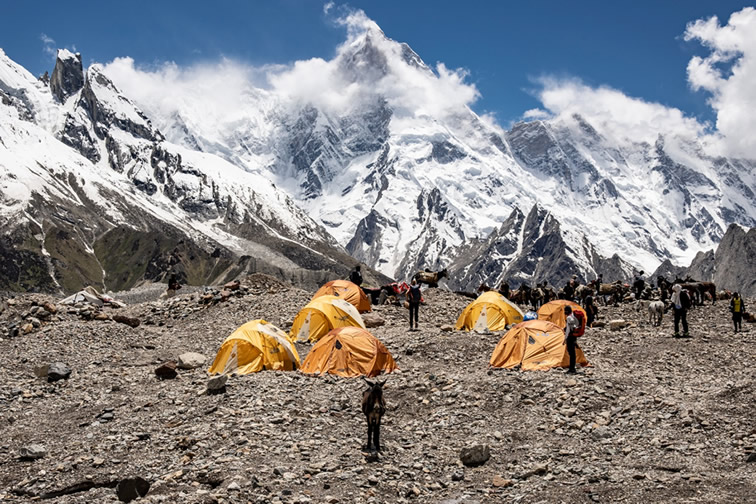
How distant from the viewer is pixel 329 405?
24.3 metres

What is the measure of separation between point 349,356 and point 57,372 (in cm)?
1242

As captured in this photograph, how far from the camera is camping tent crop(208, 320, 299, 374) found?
30.1 meters

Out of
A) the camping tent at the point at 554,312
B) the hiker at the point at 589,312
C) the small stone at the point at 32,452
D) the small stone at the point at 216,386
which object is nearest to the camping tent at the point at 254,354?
the small stone at the point at 216,386

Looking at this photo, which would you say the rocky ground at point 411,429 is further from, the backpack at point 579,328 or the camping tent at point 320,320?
the camping tent at point 320,320

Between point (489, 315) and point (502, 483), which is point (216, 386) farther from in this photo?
point (489, 315)

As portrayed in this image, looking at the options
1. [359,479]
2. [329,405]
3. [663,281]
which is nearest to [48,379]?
[329,405]

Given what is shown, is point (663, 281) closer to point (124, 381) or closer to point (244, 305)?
point (244, 305)

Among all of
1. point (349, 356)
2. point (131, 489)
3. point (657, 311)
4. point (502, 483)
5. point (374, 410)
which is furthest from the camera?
point (657, 311)

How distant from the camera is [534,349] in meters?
28.9

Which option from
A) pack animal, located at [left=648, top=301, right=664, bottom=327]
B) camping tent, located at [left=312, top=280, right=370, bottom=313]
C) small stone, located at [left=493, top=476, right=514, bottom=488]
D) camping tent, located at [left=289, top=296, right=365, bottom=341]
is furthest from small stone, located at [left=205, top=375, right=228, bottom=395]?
pack animal, located at [left=648, top=301, right=664, bottom=327]

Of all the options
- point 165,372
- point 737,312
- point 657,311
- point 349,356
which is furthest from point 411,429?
point 737,312

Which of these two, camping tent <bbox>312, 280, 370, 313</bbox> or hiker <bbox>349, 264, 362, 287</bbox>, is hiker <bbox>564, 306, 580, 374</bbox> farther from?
hiker <bbox>349, 264, 362, 287</bbox>

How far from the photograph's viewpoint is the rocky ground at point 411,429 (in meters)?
17.6

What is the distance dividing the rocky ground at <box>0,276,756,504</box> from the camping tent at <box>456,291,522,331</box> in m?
4.95
